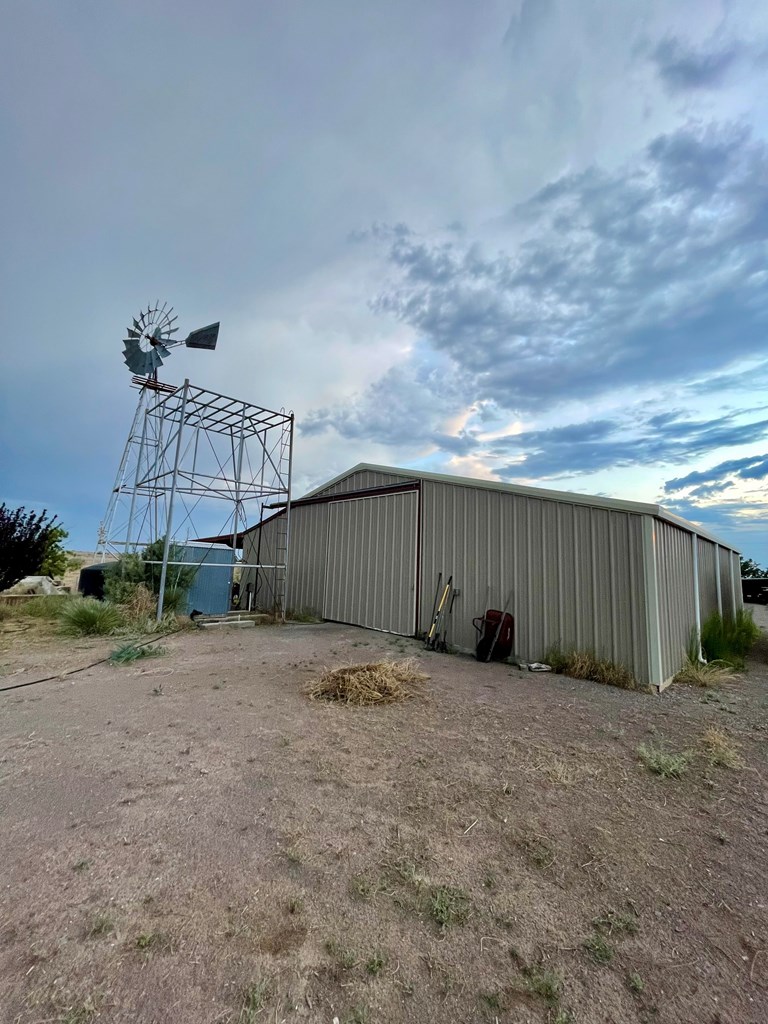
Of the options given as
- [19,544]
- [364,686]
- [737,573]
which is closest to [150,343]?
[19,544]

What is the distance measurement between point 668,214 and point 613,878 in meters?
8.87

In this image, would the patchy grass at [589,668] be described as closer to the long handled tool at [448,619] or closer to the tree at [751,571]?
the long handled tool at [448,619]

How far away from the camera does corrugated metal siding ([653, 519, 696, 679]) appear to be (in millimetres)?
5781

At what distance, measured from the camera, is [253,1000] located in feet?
4.50

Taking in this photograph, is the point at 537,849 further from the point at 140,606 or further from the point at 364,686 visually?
the point at 140,606

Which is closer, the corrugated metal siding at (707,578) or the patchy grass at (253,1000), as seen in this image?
the patchy grass at (253,1000)

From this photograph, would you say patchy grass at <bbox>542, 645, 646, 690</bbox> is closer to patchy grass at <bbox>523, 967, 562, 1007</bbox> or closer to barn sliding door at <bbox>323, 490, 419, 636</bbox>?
barn sliding door at <bbox>323, 490, 419, 636</bbox>

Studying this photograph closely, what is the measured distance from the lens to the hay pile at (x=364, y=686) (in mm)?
4445

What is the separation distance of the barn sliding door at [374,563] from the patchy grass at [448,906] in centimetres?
662

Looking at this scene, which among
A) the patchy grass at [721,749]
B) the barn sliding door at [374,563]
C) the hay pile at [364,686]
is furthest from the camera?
the barn sliding door at [374,563]

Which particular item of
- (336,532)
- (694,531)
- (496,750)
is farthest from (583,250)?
(496,750)

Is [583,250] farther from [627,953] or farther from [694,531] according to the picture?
[627,953]

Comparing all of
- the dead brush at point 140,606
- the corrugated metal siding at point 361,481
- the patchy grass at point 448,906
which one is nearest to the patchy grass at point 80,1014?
the patchy grass at point 448,906

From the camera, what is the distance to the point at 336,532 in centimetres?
1062
